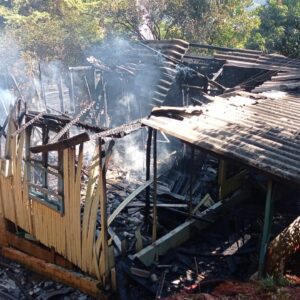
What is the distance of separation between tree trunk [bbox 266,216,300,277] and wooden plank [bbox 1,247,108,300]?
9.42 ft

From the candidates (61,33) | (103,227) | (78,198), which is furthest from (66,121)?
(61,33)

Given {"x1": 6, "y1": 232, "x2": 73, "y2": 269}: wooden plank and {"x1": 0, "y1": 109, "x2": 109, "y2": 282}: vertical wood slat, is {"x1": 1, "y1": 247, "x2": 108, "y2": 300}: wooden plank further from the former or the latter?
{"x1": 0, "y1": 109, "x2": 109, "y2": 282}: vertical wood slat

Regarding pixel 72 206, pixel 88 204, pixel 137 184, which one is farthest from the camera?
pixel 137 184

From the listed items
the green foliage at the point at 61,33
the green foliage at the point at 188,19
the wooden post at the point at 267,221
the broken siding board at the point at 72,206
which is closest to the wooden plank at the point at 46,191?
the broken siding board at the point at 72,206

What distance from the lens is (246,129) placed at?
265 inches

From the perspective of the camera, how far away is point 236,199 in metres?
8.62

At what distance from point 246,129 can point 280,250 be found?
2289 millimetres

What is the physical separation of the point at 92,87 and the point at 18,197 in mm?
8812

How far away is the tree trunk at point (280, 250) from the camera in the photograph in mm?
5305

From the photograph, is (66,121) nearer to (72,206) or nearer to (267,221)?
(72,206)

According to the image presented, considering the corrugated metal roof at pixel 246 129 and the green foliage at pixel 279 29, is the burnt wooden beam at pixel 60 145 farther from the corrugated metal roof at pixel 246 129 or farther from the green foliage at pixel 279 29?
the green foliage at pixel 279 29

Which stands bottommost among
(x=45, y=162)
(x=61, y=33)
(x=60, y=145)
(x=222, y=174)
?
(x=222, y=174)

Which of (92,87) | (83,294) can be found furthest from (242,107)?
(92,87)

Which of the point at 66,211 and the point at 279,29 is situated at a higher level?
the point at 279,29
